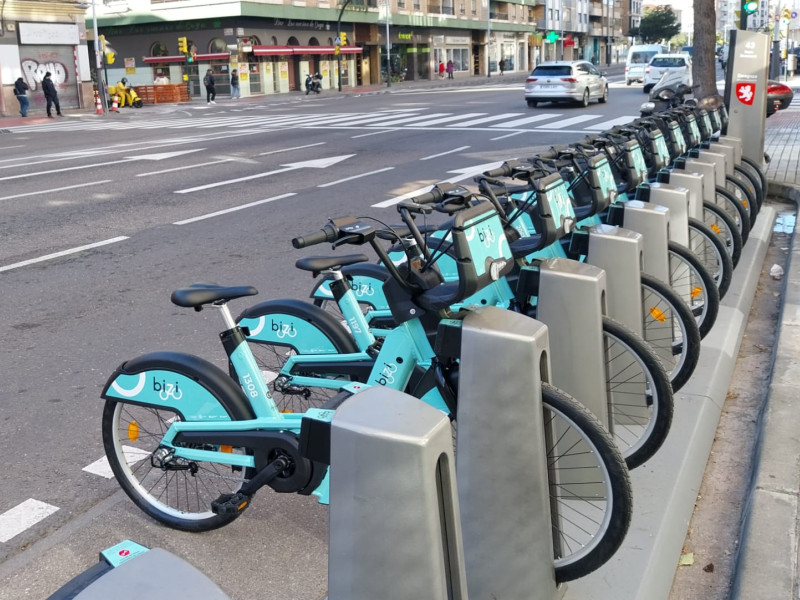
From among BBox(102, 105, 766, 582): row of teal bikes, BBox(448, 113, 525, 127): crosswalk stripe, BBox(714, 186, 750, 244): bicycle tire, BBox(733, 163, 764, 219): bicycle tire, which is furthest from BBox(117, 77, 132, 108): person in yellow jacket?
BBox(102, 105, 766, 582): row of teal bikes

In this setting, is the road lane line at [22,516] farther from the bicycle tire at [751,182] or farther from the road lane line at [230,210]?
the road lane line at [230,210]

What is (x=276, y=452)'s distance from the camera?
3.23 meters

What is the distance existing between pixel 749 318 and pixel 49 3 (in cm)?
3332

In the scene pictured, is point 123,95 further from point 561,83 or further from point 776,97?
point 776,97

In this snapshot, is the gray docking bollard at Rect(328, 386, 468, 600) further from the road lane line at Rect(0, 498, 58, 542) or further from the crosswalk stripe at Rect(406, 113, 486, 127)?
the crosswalk stripe at Rect(406, 113, 486, 127)

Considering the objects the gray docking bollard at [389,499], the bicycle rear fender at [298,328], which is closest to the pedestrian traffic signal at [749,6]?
the bicycle rear fender at [298,328]

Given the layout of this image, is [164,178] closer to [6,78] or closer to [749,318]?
[749,318]

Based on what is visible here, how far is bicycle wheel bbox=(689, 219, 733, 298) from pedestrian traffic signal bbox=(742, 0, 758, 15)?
373 inches

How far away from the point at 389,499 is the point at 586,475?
1.31 meters

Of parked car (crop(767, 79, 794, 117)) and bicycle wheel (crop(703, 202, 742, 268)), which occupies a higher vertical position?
parked car (crop(767, 79, 794, 117))

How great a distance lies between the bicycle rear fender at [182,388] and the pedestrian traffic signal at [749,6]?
1256 cm

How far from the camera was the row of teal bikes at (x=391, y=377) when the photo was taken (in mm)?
2945

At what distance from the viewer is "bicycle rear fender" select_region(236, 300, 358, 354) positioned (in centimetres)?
389

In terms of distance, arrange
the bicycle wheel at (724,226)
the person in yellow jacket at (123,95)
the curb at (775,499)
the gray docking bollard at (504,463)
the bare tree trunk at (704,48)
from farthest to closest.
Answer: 1. the person in yellow jacket at (123,95)
2. the bare tree trunk at (704,48)
3. the bicycle wheel at (724,226)
4. the curb at (775,499)
5. the gray docking bollard at (504,463)
